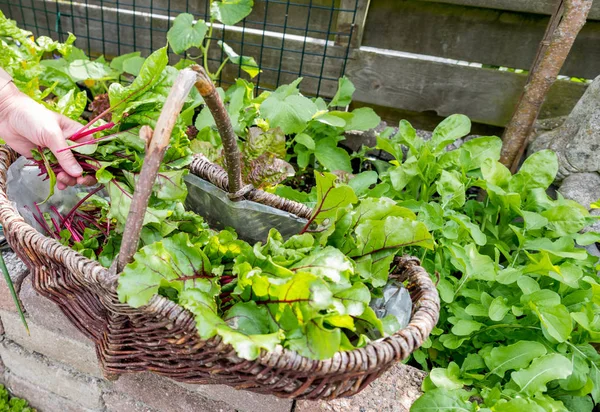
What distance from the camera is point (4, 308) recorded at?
1435 mm

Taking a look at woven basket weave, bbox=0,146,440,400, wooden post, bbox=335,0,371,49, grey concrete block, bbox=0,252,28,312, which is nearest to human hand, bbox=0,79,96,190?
woven basket weave, bbox=0,146,440,400

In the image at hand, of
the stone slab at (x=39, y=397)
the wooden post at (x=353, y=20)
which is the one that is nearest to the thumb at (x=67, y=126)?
the stone slab at (x=39, y=397)

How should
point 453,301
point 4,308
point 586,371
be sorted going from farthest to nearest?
point 4,308 → point 453,301 → point 586,371

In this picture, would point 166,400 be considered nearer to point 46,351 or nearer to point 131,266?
point 46,351

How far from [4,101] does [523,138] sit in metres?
1.68

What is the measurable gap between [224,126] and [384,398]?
29.8 inches

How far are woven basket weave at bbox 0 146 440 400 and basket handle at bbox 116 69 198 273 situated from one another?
0.30 ft

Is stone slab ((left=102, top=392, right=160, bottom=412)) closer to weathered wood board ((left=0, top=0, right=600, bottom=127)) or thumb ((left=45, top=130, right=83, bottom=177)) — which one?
thumb ((left=45, top=130, right=83, bottom=177))

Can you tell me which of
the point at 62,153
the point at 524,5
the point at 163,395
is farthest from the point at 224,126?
the point at 524,5

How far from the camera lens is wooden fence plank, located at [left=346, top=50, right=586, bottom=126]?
1996 millimetres

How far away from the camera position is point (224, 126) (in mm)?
940

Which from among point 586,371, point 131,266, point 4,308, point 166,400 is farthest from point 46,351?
point 586,371

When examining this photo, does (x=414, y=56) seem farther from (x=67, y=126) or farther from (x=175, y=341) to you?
(x=175, y=341)

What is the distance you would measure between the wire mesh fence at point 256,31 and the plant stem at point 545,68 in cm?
76
